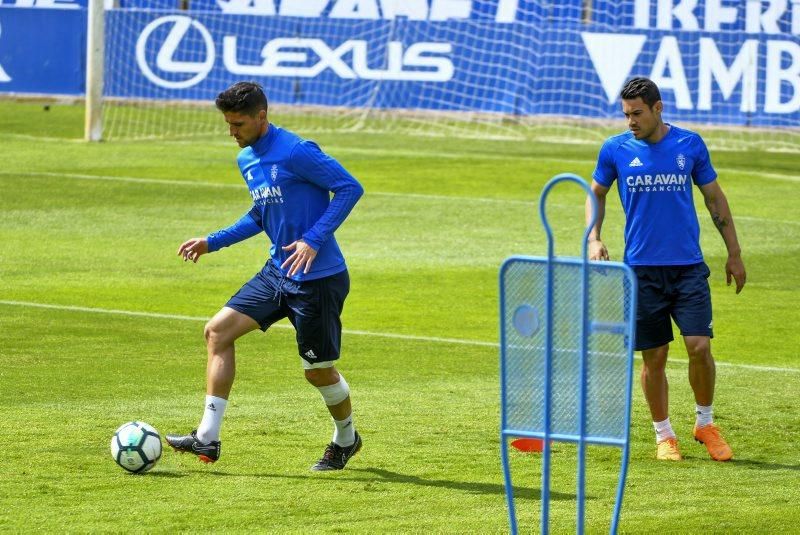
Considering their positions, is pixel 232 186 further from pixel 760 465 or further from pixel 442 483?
pixel 442 483

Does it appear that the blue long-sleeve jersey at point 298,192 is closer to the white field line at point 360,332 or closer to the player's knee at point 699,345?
the player's knee at point 699,345

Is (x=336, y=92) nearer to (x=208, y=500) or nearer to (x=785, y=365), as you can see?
(x=785, y=365)

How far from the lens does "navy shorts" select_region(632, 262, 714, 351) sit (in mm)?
9023

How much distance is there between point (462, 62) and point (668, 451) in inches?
784

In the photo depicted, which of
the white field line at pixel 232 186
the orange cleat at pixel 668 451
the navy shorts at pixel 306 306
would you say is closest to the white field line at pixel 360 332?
the orange cleat at pixel 668 451

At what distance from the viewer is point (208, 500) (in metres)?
7.69

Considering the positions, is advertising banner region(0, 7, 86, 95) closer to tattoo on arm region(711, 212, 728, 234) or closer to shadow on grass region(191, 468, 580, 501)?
tattoo on arm region(711, 212, 728, 234)

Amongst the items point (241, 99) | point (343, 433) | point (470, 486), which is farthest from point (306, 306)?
point (470, 486)

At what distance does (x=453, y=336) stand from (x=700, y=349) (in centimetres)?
452

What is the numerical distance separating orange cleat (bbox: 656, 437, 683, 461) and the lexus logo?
67.8 feet

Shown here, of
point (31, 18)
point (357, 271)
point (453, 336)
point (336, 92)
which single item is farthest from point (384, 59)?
point (453, 336)

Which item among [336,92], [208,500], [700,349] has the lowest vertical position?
[208,500]

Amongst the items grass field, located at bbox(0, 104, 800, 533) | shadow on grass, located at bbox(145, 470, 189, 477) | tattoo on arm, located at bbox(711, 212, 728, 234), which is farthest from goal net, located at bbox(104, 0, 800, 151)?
shadow on grass, located at bbox(145, 470, 189, 477)

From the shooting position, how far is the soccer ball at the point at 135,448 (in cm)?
816
